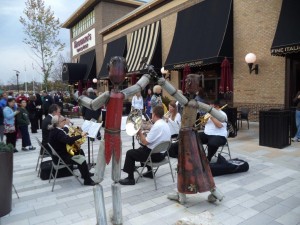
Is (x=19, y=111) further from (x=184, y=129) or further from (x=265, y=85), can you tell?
(x=265, y=85)

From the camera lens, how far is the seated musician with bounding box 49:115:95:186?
4.79 metres

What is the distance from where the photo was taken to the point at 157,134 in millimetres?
4746

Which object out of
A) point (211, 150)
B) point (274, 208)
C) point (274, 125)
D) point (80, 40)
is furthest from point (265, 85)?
point (80, 40)

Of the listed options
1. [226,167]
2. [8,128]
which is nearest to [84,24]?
[8,128]

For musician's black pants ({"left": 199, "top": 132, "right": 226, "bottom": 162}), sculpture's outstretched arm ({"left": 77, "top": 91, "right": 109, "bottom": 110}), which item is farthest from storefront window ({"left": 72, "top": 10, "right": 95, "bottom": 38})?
sculpture's outstretched arm ({"left": 77, "top": 91, "right": 109, "bottom": 110})

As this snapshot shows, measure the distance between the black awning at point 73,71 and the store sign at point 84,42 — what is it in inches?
105

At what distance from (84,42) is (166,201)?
28.0m

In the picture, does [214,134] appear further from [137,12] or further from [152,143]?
[137,12]

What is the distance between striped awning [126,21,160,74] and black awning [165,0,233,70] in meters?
2.39

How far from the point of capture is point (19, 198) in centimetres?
446

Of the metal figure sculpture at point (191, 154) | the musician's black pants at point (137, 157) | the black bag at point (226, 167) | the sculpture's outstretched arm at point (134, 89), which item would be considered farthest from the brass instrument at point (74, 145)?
the black bag at point (226, 167)

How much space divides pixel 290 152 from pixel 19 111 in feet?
24.9

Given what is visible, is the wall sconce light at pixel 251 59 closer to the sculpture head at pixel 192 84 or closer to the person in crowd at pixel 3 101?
the sculpture head at pixel 192 84

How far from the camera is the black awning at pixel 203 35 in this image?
1165cm
